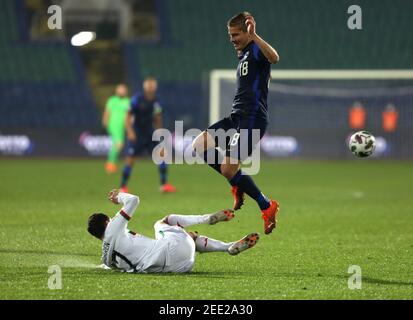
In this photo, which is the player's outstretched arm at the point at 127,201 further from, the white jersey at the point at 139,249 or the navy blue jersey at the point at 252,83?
the navy blue jersey at the point at 252,83

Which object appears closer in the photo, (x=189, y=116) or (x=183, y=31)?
(x=189, y=116)

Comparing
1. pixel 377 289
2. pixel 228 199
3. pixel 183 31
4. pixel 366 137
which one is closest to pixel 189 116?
pixel 183 31

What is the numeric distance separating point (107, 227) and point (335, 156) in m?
20.9

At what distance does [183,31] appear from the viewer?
3400cm

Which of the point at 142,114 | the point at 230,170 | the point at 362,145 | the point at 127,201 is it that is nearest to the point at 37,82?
the point at 142,114

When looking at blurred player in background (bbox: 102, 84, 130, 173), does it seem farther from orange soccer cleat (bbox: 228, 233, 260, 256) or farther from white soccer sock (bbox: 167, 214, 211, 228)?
orange soccer cleat (bbox: 228, 233, 260, 256)

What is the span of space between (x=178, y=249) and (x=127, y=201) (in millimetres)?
664

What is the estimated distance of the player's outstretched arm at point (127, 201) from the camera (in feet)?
27.1

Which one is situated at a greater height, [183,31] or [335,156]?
[183,31]

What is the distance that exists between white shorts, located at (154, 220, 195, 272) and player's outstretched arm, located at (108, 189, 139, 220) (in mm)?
401

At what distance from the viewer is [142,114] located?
1784 cm
